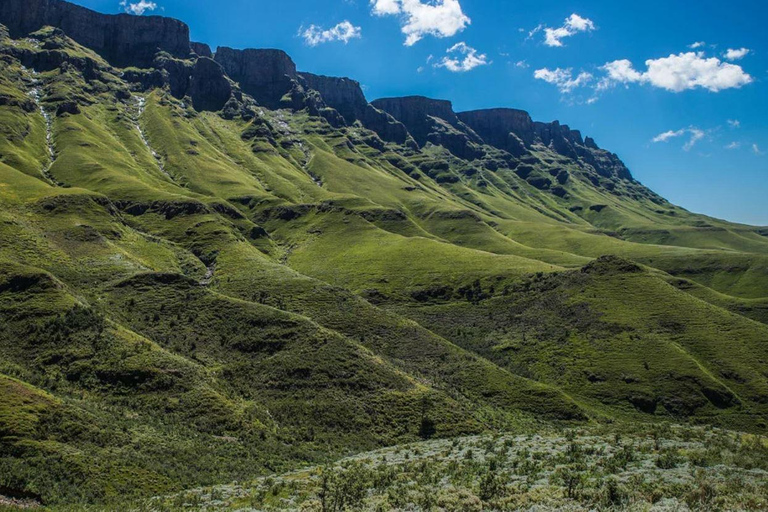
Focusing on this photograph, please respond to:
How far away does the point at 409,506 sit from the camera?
129ft

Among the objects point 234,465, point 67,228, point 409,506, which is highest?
point 67,228

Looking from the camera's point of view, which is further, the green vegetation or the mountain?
the mountain

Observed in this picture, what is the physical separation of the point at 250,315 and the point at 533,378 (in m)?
69.7

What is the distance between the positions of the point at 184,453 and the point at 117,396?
19655 millimetres

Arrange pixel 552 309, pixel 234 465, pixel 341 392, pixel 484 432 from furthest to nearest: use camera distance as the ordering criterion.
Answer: pixel 552 309, pixel 341 392, pixel 484 432, pixel 234 465

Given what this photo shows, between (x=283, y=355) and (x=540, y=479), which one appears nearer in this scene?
(x=540, y=479)

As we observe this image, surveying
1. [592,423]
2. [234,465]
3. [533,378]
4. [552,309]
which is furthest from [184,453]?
[552,309]

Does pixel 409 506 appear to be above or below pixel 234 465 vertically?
above

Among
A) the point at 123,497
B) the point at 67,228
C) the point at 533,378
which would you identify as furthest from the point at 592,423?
the point at 67,228

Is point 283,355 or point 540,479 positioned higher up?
point 540,479

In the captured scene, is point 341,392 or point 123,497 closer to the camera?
point 123,497

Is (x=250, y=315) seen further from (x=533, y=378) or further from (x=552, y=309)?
(x=552, y=309)

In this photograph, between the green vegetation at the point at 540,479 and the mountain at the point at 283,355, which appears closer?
the green vegetation at the point at 540,479

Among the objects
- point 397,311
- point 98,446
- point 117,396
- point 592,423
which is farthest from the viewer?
point 397,311
